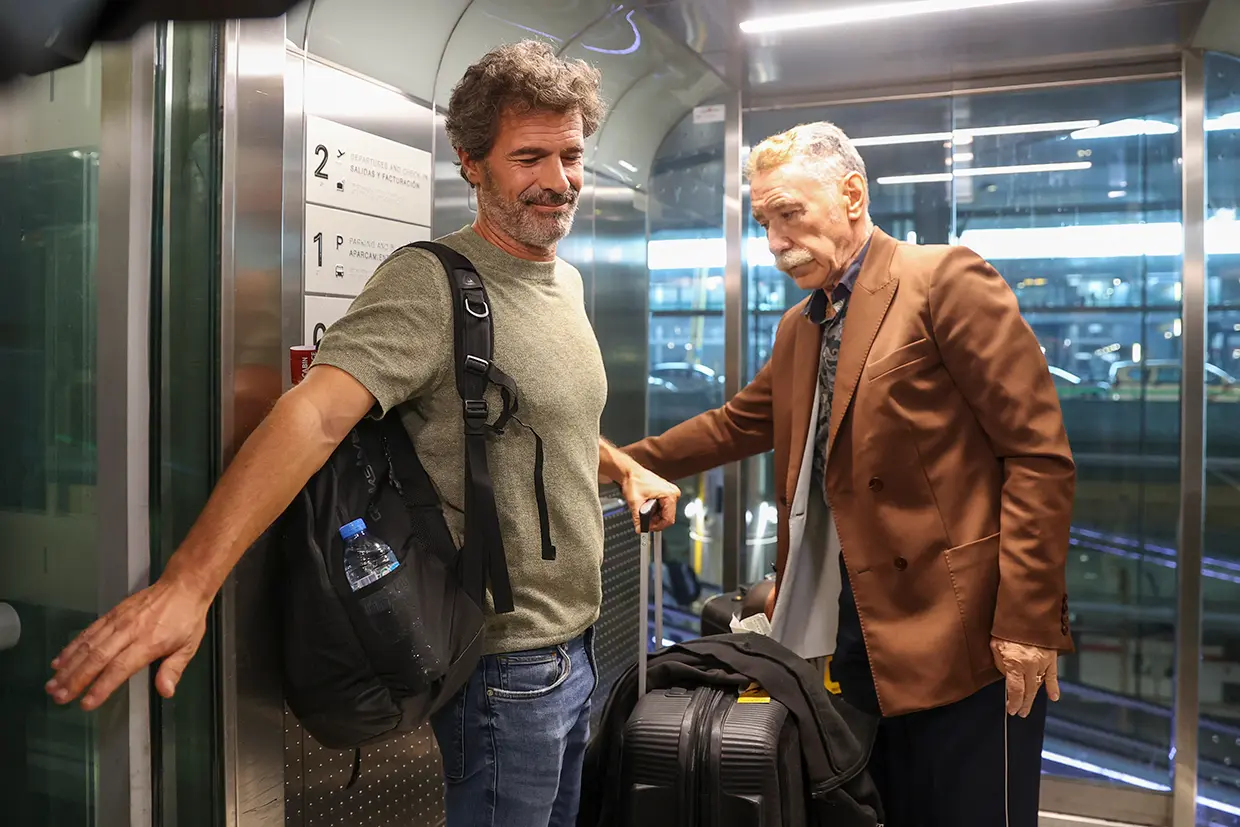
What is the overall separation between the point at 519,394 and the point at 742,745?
0.83 meters

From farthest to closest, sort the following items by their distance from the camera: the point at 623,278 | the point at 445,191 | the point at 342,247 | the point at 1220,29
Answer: the point at 623,278 < the point at 1220,29 < the point at 445,191 < the point at 342,247

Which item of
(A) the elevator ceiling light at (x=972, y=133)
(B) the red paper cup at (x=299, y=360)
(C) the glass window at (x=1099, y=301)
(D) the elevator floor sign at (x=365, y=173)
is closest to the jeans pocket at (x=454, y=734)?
(B) the red paper cup at (x=299, y=360)

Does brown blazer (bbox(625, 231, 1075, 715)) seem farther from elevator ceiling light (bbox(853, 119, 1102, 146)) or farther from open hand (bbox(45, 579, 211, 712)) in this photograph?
elevator ceiling light (bbox(853, 119, 1102, 146))

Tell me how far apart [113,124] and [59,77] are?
0.54ft

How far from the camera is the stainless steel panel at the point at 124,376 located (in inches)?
66.3

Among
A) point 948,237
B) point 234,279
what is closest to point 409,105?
point 234,279

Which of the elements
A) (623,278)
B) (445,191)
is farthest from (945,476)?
(623,278)

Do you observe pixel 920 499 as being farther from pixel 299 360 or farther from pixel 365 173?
pixel 365 173

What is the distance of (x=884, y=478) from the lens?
7.52ft

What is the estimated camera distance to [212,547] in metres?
1.39

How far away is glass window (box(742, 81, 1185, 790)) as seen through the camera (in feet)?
13.5

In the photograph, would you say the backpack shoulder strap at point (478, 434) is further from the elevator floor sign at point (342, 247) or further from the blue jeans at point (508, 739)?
the elevator floor sign at point (342, 247)

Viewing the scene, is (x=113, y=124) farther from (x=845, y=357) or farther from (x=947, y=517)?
(x=947, y=517)

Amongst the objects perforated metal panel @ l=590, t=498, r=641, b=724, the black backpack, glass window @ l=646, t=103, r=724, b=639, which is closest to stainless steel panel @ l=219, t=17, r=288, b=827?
the black backpack
